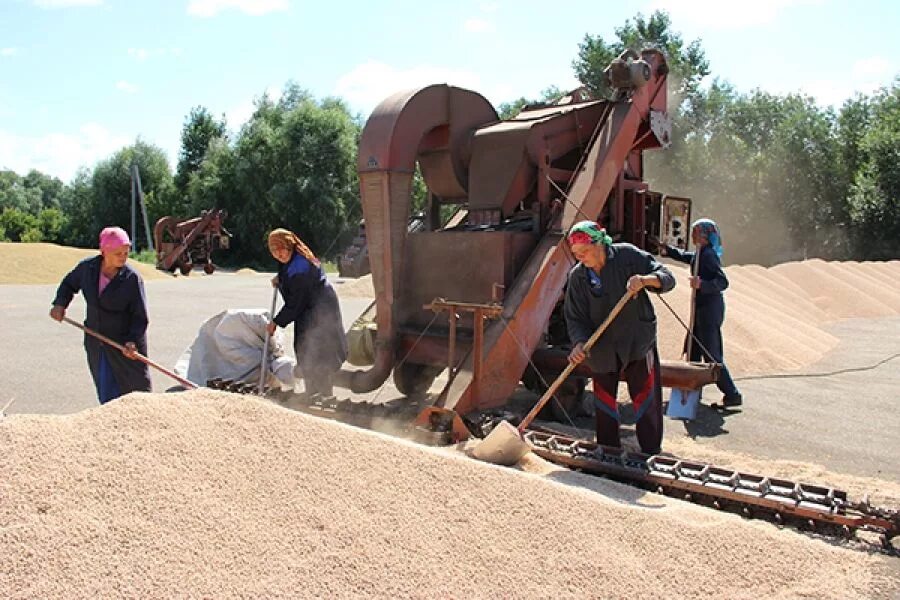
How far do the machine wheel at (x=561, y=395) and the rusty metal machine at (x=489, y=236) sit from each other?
0.03 metres

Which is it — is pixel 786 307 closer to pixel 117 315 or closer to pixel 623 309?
pixel 623 309

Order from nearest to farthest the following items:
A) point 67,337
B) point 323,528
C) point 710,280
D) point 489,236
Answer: point 323,528 → point 489,236 → point 710,280 → point 67,337

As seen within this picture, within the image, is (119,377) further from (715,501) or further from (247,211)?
(247,211)

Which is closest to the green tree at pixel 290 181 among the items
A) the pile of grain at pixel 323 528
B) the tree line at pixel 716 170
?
the tree line at pixel 716 170

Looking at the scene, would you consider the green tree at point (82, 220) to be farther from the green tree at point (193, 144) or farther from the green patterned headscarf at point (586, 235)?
the green patterned headscarf at point (586, 235)

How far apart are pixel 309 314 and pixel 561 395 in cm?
188

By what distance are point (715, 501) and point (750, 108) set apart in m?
37.0

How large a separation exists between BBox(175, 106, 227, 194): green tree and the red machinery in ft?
132

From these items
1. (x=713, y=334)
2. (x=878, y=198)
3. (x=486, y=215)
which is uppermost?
(x=878, y=198)

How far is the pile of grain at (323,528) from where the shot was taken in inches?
96.5

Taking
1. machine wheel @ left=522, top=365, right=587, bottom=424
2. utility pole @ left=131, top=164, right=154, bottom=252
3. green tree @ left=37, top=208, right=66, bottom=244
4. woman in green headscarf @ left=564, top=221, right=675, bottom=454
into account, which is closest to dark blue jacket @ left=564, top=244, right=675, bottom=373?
woman in green headscarf @ left=564, top=221, right=675, bottom=454

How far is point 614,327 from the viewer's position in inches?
161

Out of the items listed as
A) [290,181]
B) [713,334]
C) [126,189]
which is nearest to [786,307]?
[713,334]

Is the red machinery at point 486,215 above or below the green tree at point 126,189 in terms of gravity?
below
